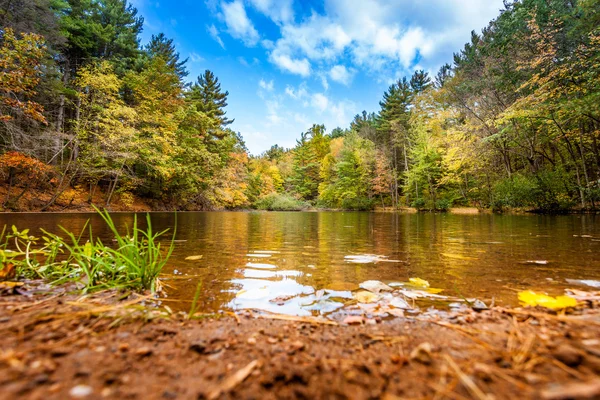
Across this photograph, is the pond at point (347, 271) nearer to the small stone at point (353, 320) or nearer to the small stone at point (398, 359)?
the small stone at point (353, 320)

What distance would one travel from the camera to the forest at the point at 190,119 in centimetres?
940

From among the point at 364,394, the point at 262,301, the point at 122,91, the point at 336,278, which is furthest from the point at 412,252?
the point at 122,91

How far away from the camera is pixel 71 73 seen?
606 inches

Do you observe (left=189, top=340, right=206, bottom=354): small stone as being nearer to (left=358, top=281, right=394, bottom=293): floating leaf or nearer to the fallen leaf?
(left=358, top=281, right=394, bottom=293): floating leaf

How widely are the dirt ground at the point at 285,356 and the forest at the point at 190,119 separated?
9.98 meters

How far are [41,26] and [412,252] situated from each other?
56.2 feet

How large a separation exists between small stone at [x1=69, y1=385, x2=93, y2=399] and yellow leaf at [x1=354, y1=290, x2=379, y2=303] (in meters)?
1.27

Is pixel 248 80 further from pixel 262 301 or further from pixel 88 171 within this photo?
pixel 262 301

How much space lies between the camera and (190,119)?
18.3m

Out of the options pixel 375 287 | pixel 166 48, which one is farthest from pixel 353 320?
pixel 166 48

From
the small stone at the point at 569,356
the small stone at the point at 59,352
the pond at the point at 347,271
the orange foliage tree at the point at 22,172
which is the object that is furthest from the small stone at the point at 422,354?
the orange foliage tree at the point at 22,172

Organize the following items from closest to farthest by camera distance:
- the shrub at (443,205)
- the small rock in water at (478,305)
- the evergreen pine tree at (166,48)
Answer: the small rock in water at (478,305), the shrub at (443,205), the evergreen pine tree at (166,48)

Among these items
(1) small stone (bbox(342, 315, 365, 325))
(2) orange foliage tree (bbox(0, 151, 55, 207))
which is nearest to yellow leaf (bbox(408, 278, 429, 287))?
(1) small stone (bbox(342, 315, 365, 325))

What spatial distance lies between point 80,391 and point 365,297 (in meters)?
1.33
